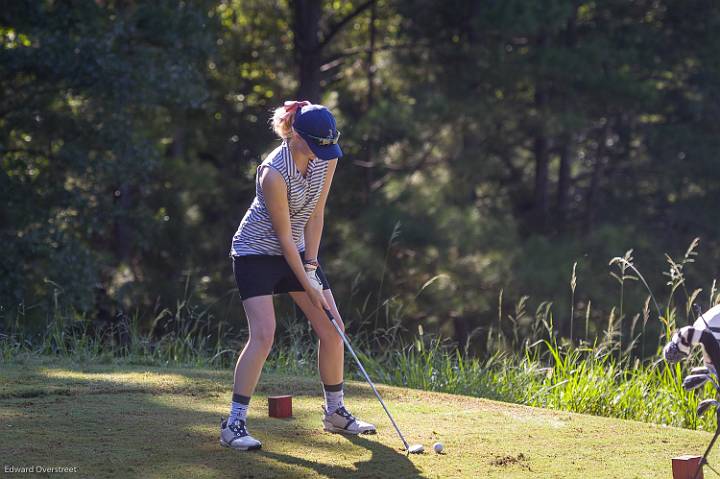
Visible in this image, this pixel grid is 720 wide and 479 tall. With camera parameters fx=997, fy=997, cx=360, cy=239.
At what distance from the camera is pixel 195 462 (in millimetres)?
4168

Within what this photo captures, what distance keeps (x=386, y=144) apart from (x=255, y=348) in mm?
13561

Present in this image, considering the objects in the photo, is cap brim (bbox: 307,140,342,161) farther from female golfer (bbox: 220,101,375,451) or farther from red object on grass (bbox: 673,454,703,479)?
red object on grass (bbox: 673,454,703,479)

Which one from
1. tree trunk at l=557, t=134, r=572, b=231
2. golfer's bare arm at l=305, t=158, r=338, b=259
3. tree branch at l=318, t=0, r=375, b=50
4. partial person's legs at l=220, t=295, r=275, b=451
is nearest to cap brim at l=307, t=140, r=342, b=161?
golfer's bare arm at l=305, t=158, r=338, b=259

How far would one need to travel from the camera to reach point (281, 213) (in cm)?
431

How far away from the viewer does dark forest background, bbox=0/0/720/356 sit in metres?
11.9

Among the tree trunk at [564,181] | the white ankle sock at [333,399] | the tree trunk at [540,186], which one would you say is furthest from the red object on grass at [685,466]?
the tree trunk at [564,181]

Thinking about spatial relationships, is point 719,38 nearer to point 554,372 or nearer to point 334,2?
point 334,2

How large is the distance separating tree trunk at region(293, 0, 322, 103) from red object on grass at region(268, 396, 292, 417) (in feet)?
40.5

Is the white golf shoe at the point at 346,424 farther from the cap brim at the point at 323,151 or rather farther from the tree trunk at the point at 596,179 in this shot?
the tree trunk at the point at 596,179

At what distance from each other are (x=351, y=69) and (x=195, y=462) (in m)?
15.6

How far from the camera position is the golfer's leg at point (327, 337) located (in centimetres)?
462

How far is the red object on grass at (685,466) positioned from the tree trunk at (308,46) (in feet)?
44.6

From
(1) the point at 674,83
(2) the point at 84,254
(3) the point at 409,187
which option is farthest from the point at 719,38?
(2) the point at 84,254

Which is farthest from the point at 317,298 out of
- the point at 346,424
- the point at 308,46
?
the point at 308,46
